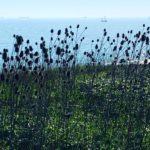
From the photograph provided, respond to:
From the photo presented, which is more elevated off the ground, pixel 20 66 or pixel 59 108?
pixel 20 66

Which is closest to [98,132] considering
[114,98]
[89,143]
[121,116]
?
[89,143]

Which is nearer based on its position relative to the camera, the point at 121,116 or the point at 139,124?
the point at 139,124

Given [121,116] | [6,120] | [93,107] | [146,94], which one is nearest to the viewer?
[6,120]

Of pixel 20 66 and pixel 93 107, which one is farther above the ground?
pixel 20 66

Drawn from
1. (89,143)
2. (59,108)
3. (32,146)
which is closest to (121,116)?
(59,108)

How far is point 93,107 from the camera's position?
35.1ft

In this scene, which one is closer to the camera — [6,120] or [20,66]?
[20,66]

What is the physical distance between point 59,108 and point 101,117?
112 cm

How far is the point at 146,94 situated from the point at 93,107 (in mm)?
1487

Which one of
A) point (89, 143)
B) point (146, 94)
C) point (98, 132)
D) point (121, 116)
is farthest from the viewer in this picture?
point (146, 94)

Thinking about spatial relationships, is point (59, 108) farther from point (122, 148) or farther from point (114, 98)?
point (122, 148)

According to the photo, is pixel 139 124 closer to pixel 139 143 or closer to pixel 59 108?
pixel 139 143

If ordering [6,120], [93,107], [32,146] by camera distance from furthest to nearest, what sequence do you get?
[93,107], [6,120], [32,146]

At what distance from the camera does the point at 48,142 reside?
8.09 metres
